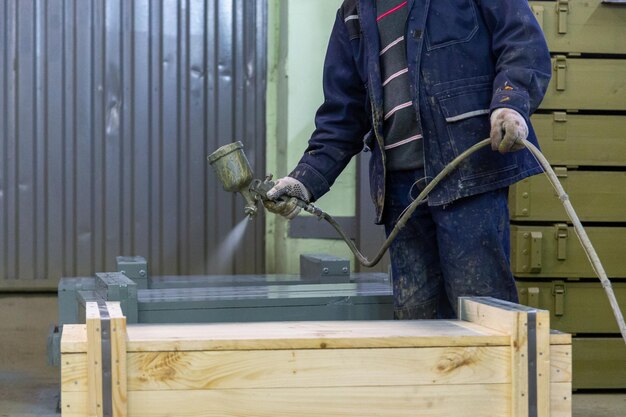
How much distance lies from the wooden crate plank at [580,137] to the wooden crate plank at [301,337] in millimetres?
2859

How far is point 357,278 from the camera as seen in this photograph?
15.2 ft

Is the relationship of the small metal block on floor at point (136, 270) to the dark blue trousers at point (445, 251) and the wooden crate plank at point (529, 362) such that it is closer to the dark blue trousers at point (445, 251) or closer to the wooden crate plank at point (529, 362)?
the dark blue trousers at point (445, 251)

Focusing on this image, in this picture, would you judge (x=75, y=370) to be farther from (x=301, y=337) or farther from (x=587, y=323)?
(x=587, y=323)

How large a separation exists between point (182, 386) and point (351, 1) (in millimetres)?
1843

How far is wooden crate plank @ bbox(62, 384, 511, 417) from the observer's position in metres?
2.10

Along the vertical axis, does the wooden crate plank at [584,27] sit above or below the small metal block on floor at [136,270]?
above

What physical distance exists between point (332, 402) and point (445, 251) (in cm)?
107

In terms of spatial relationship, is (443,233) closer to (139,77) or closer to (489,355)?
(489,355)

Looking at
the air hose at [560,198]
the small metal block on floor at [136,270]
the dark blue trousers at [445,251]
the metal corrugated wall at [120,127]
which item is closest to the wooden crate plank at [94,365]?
the air hose at [560,198]

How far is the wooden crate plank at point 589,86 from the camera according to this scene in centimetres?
501

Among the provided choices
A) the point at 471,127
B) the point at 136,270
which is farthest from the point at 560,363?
the point at 136,270

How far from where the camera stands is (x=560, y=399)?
2240mm

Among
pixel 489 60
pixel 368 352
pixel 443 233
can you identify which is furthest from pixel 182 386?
pixel 489 60

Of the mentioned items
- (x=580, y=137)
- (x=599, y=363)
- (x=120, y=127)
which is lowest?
(x=599, y=363)
